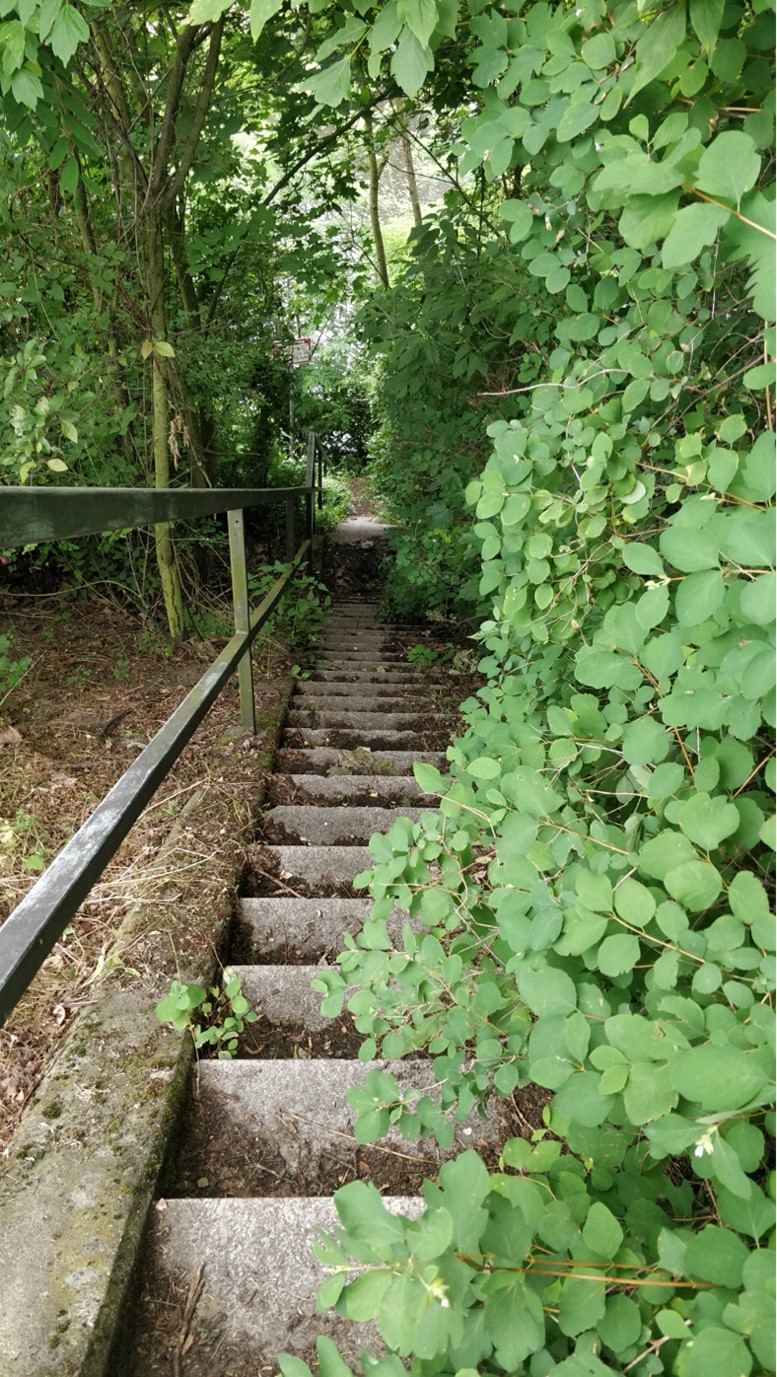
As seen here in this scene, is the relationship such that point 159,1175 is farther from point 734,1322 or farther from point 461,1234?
point 734,1322

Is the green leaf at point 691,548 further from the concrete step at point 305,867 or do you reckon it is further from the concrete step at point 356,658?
the concrete step at point 356,658

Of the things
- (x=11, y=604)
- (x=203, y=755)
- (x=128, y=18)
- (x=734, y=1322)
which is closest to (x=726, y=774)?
(x=734, y=1322)

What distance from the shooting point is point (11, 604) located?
466 centimetres

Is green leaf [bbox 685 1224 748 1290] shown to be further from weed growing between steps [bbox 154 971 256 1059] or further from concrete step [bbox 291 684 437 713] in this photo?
concrete step [bbox 291 684 437 713]

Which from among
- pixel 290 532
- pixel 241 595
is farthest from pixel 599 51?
pixel 290 532

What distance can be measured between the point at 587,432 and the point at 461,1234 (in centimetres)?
116

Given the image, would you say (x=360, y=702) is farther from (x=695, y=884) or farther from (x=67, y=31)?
(x=695, y=884)

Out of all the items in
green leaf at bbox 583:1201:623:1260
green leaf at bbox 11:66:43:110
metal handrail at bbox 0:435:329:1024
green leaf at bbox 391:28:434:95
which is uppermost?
green leaf at bbox 11:66:43:110

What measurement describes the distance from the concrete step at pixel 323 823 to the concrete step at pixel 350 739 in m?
0.59

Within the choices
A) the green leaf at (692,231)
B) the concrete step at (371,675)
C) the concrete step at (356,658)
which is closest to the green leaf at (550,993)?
the green leaf at (692,231)

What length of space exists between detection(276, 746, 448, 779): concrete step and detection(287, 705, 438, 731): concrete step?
14.5 inches

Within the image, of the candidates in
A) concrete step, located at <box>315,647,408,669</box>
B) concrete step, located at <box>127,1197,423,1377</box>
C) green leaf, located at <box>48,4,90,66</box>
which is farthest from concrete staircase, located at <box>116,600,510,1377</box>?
concrete step, located at <box>315,647,408,669</box>

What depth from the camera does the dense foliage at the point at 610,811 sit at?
0.59m

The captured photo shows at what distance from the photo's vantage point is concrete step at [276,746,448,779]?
2.97m
